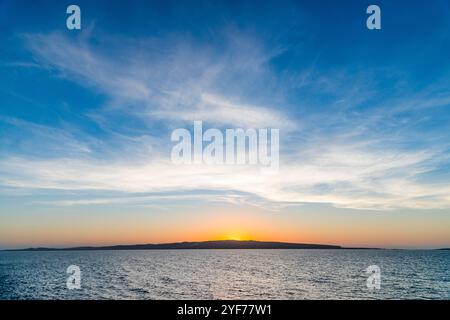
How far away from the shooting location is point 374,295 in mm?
40906

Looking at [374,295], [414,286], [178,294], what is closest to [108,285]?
[178,294]
